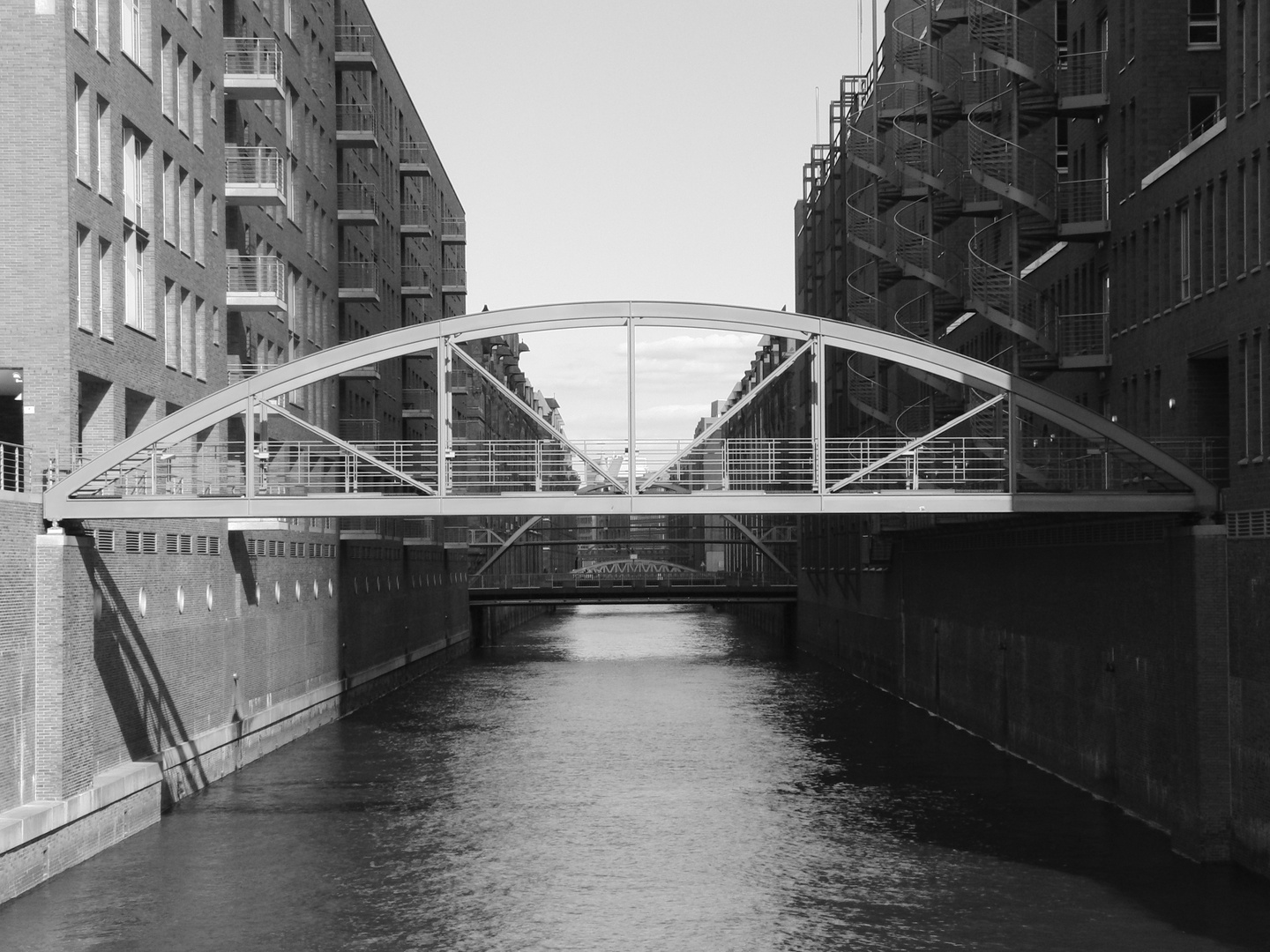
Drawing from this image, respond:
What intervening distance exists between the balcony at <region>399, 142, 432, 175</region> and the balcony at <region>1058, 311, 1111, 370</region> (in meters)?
39.9

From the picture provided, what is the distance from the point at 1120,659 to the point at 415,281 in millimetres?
49994

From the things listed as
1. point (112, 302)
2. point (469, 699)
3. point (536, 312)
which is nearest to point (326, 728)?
point (469, 699)

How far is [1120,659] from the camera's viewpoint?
2862 cm

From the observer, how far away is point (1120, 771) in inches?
1124

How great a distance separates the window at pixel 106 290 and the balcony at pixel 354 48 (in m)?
29.3

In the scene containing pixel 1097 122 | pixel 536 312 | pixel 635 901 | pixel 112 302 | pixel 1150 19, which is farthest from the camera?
pixel 1097 122

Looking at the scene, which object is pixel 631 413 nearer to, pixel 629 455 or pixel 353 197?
pixel 629 455

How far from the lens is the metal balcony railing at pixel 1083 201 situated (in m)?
34.4

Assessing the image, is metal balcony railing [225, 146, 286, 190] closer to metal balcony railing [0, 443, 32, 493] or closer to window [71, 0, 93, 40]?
window [71, 0, 93, 40]

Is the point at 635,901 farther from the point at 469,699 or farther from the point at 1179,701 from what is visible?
the point at 469,699

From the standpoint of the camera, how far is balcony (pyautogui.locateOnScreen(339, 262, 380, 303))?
5553 centimetres

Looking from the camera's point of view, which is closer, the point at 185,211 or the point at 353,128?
the point at 185,211

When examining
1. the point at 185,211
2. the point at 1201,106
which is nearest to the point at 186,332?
the point at 185,211

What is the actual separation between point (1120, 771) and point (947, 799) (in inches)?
138
